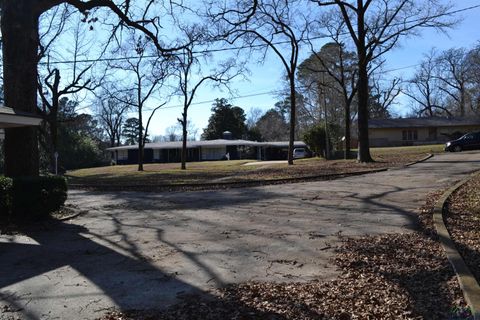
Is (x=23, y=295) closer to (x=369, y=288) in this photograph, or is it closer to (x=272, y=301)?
(x=272, y=301)

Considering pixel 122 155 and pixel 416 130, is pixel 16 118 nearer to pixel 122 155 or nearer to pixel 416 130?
pixel 416 130

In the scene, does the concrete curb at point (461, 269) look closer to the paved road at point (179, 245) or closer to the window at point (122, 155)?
the paved road at point (179, 245)

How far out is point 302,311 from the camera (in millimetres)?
5355

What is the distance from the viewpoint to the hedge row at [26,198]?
12070 mm

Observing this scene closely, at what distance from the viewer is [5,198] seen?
1221 cm

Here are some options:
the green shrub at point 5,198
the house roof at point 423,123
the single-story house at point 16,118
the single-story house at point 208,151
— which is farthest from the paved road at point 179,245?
the single-story house at point 208,151

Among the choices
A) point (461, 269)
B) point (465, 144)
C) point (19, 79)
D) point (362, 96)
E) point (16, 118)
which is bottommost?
point (461, 269)

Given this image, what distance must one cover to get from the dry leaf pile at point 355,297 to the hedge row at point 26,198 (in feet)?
24.7

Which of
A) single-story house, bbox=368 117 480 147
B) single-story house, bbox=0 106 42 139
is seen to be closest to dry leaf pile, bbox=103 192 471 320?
single-story house, bbox=0 106 42 139

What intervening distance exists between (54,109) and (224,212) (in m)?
33.1

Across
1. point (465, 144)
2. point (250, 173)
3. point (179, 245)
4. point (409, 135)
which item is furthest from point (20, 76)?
point (409, 135)

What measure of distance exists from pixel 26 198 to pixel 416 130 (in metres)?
69.7

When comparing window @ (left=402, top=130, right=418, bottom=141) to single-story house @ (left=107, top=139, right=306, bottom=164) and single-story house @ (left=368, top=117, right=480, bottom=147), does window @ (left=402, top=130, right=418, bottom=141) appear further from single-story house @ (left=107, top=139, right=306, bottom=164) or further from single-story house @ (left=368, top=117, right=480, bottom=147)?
single-story house @ (left=107, top=139, right=306, bottom=164)

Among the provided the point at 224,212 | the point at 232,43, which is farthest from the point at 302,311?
the point at 232,43
